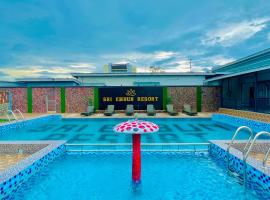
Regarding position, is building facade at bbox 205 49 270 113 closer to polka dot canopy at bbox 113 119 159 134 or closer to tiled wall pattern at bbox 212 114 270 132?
tiled wall pattern at bbox 212 114 270 132

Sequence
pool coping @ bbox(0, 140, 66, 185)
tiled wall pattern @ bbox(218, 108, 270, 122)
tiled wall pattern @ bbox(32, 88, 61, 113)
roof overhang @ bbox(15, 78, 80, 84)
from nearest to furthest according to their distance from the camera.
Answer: pool coping @ bbox(0, 140, 66, 185) → tiled wall pattern @ bbox(218, 108, 270, 122) → tiled wall pattern @ bbox(32, 88, 61, 113) → roof overhang @ bbox(15, 78, 80, 84)

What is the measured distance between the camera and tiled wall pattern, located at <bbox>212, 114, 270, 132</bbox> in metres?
12.1

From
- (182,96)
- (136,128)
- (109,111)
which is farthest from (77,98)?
(136,128)

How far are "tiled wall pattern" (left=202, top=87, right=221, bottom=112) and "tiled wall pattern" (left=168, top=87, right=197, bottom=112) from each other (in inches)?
33.1

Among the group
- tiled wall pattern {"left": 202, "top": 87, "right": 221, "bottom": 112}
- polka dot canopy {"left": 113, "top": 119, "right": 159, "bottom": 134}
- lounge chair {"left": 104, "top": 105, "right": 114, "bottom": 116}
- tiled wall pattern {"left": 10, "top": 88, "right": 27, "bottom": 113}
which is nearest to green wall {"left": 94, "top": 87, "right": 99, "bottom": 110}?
lounge chair {"left": 104, "top": 105, "right": 114, "bottom": 116}

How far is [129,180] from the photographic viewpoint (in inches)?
209

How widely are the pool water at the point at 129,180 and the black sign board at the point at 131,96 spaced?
13869 mm

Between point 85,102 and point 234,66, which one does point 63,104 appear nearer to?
point 85,102

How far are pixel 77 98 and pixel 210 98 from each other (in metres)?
12.4

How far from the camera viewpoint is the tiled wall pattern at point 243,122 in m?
12.1

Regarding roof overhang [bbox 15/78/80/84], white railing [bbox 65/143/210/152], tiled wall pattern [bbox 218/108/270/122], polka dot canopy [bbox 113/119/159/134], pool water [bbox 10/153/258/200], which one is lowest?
pool water [bbox 10/153/258/200]

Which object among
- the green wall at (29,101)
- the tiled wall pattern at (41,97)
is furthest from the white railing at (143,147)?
the green wall at (29,101)

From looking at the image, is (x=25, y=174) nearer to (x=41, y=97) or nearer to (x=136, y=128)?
(x=136, y=128)

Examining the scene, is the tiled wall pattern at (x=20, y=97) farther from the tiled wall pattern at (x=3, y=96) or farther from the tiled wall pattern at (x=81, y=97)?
the tiled wall pattern at (x=3, y=96)
